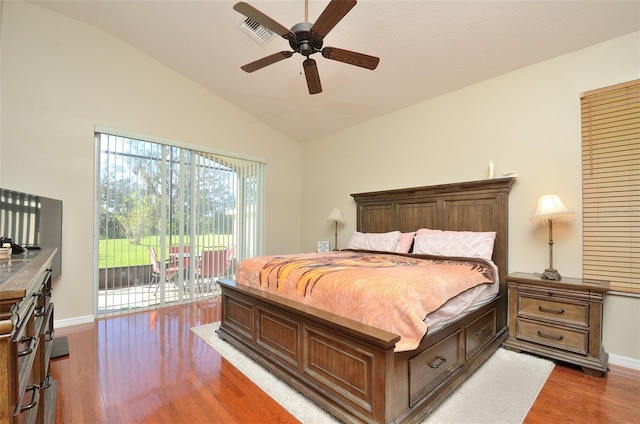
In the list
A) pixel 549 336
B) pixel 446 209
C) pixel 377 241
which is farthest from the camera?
pixel 377 241

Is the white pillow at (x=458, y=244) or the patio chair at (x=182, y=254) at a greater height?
the white pillow at (x=458, y=244)

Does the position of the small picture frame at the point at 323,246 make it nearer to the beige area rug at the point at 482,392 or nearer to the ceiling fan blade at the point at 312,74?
the beige area rug at the point at 482,392

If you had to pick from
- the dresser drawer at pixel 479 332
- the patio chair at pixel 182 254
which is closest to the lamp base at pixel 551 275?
the dresser drawer at pixel 479 332

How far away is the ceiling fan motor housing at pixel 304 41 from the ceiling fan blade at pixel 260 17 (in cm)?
4

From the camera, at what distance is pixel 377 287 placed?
6.10 ft

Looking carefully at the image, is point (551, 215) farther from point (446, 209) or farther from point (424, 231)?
point (424, 231)

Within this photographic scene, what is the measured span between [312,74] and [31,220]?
3042 millimetres

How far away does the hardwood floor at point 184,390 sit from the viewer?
6.15ft

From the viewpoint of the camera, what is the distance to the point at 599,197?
2715mm

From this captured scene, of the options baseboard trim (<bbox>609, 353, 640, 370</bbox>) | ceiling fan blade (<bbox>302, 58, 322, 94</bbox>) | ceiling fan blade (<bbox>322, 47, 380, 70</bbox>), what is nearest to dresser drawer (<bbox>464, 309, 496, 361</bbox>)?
baseboard trim (<bbox>609, 353, 640, 370</bbox>)

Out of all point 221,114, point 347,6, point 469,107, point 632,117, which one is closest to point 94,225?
point 221,114

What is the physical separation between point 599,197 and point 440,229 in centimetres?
150

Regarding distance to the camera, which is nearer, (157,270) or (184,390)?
(184,390)

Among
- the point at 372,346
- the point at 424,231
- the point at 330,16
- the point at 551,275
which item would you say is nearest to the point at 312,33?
the point at 330,16
